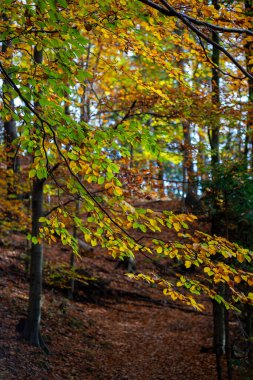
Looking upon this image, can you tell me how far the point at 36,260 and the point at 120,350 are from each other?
3.68 metres

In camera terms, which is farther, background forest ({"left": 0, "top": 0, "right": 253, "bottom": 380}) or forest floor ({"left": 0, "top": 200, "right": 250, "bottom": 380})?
forest floor ({"left": 0, "top": 200, "right": 250, "bottom": 380})

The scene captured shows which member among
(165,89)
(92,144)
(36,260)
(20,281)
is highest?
(165,89)

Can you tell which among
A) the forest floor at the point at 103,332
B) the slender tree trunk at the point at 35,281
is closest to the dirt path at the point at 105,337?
the forest floor at the point at 103,332

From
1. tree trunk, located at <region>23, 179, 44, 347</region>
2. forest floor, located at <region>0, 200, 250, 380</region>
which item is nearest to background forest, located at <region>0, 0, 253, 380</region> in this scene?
tree trunk, located at <region>23, 179, 44, 347</region>

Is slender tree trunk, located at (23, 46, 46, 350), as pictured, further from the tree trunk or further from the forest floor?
the forest floor

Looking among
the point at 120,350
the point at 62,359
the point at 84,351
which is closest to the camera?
the point at 62,359

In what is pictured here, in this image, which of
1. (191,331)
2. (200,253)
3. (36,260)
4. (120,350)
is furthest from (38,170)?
(191,331)

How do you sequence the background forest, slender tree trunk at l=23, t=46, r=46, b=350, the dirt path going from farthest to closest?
slender tree trunk at l=23, t=46, r=46, b=350 → the dirt path → the background forest

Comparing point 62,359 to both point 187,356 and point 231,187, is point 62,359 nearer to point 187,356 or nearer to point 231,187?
point 187,356

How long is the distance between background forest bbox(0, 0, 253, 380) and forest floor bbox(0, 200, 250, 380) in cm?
29

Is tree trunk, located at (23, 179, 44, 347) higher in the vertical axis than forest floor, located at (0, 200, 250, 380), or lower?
higher

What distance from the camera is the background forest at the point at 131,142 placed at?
13.0 ft

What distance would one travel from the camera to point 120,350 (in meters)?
10.7

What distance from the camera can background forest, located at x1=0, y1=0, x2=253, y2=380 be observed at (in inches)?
156
